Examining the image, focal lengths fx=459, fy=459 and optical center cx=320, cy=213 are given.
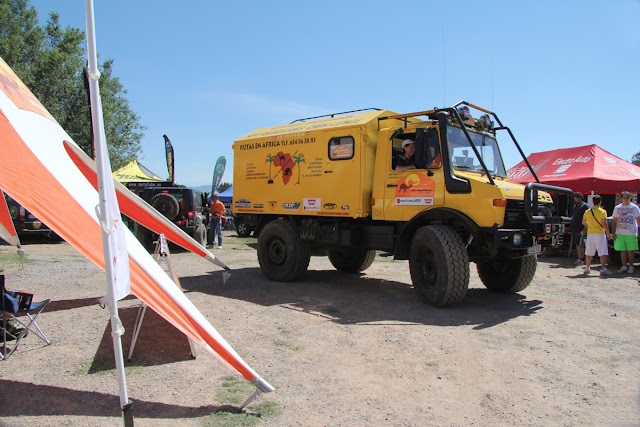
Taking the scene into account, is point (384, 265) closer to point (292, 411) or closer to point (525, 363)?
point (525, 363)

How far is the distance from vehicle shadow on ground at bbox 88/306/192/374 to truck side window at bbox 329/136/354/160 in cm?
387

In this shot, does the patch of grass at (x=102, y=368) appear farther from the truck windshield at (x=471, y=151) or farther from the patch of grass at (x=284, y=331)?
the truck windshield at (x=471, y=151)

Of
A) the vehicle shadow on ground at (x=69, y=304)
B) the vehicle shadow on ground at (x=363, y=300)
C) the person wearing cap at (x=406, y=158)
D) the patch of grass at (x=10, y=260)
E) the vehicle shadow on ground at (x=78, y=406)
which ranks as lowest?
the vehicle shadow on ground at (x=78, y=406)

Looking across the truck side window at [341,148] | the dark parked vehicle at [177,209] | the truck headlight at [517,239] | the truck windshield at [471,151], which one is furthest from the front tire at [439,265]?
the dark parked vehicle at [177,209]

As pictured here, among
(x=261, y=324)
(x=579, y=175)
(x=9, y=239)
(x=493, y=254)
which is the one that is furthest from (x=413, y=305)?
(x=579, y=175)

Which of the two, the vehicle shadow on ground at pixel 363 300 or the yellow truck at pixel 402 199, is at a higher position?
the yellow truck at pixel 402 199

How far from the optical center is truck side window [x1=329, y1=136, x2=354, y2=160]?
25.2 feet

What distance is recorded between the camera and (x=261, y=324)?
5.87 metres

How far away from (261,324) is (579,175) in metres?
12.4

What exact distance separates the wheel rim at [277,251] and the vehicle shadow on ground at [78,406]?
526 centimetres

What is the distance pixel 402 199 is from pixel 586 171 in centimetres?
1010

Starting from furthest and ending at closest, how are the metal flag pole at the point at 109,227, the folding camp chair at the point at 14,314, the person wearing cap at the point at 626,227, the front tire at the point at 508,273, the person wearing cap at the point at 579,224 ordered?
1. the person wearing cap at the point at 579,224
2. the person wearing cap at the point at 626,227
3. the front tire at the point at 508,273
4. the folding camp chair at the point at 14,314
5. the metal flag pole at the point at 109,227

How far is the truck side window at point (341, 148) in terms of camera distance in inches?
303

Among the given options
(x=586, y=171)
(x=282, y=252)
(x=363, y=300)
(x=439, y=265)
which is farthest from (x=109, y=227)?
(x=586, y=171)
